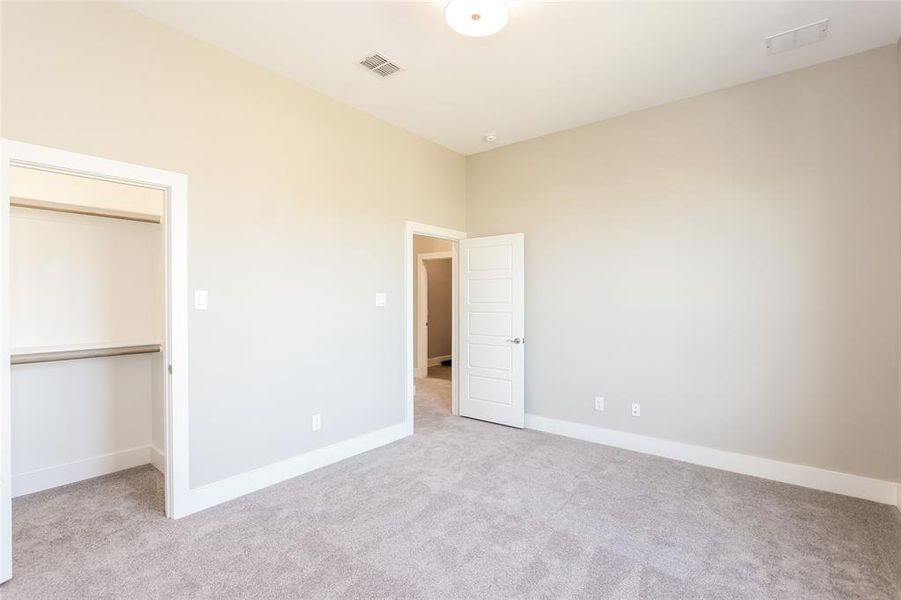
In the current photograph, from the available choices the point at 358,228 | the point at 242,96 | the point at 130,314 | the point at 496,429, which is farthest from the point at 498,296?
the point at 130,314

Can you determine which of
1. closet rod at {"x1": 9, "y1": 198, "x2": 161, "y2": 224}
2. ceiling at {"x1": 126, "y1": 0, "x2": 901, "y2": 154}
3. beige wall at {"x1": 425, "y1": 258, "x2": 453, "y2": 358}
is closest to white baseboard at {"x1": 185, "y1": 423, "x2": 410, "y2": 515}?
closet rod at {"x1": 9, "y1": 198, "x2": 161, "y2": 224}

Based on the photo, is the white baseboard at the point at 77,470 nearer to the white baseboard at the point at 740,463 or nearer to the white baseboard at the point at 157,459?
the white baseboard at the point at 157,459

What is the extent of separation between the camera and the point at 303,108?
127 inches

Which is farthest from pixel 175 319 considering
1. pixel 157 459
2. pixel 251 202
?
pixel 157 459

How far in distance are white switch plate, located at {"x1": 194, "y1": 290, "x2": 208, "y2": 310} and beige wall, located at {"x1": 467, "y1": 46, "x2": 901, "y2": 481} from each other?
303 centimetres

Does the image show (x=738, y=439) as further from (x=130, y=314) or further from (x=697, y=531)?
(x=130, y=314)

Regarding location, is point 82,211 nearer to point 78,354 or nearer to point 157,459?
point 78,354

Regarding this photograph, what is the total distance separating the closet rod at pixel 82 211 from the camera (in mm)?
2826

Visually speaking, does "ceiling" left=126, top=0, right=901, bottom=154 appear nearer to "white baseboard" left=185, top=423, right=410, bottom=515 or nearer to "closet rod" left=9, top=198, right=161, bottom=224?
"closet rod" left=9, top=198, right=161, bottom=224

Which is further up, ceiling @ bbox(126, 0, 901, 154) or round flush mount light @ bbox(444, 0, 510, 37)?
ceiling @ bbox(126, 0, 901, 154)

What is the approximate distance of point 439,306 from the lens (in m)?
8.48

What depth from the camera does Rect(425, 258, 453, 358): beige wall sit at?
8234 millimetres

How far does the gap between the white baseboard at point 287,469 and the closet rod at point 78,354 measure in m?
1.31

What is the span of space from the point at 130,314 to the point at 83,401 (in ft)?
2.37
